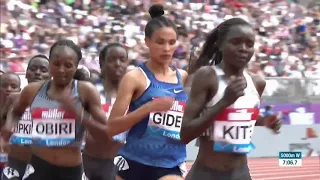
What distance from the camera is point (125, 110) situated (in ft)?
16.1

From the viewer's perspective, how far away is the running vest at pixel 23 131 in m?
6.49

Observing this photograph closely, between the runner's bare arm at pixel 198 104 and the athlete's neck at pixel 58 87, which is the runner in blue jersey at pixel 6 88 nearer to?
the athlete's neck at pixel 58 87

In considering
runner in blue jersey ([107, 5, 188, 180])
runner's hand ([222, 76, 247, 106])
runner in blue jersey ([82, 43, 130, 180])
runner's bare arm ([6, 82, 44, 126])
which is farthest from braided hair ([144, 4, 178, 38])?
runner in blue jersey ([82, 43, 130, 180])

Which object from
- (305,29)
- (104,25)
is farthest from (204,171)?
(305,29)

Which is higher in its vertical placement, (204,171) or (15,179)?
(204,171)

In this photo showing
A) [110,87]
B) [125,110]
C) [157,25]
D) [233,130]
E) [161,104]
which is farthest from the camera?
[110,87]

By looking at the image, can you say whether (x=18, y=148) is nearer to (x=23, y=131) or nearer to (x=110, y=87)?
(x=23, y=131)

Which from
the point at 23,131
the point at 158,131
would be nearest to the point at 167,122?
the point at 158,131

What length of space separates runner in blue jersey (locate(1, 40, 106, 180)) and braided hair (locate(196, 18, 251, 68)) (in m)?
0.87

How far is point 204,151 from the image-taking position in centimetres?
438

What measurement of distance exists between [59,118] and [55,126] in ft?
0.22

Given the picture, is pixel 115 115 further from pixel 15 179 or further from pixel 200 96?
pixel 15 179

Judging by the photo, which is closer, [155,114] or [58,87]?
[155,114]

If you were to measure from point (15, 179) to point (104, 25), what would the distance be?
10698 mm
